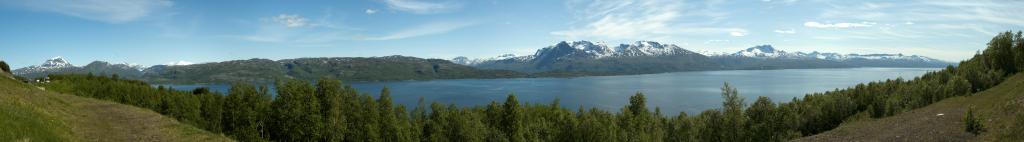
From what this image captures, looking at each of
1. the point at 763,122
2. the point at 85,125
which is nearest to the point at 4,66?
the point at 85,125

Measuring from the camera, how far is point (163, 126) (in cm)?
3562

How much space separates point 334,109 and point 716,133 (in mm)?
38233

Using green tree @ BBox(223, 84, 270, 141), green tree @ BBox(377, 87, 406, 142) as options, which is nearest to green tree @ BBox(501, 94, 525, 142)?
green tree @ BBox(377, 87, 406, 142)

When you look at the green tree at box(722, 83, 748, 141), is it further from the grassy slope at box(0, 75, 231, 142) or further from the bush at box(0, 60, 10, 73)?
the bush at box(0, 60, 10, 73)

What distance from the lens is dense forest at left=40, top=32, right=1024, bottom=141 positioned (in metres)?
52.8

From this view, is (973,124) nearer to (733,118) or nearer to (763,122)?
(733,118)

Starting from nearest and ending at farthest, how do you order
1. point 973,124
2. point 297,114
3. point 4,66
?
point 973,124
point 297,114
point 4,66

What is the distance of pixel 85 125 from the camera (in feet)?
111

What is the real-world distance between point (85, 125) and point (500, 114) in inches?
2144

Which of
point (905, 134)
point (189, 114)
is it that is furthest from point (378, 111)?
point (905, 134)

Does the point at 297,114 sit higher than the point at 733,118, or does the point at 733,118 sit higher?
the point at 297,114

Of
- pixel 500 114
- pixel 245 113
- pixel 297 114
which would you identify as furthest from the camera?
pixel 500 114

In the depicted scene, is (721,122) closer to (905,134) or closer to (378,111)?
(905,134)

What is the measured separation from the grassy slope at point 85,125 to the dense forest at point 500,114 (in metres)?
11.0
